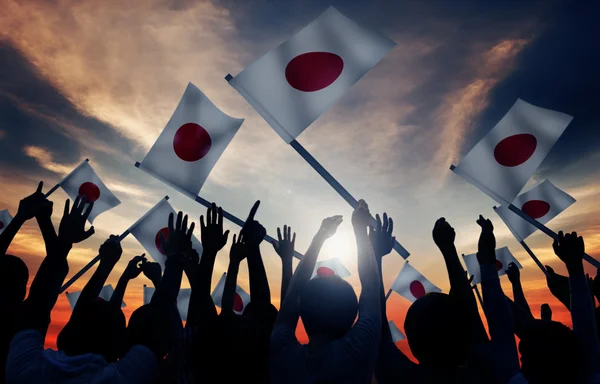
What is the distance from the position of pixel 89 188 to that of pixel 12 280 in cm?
777

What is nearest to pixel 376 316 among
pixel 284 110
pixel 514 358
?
pixel 514 358

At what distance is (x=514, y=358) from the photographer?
2475mm

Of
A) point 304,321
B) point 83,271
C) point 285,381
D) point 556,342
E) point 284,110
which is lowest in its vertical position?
point 285,381

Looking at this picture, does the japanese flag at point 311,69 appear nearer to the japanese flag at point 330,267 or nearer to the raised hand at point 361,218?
the raised hand at point 361,218

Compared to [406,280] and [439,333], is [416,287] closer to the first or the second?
[406,280]

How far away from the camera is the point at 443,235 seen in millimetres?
3186

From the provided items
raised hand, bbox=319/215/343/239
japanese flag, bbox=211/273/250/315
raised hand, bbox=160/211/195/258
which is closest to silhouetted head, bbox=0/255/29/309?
raised hand, bbox=160/211/195/258

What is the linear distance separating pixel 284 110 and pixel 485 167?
4354mm

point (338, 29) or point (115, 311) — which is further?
point (338, 29)

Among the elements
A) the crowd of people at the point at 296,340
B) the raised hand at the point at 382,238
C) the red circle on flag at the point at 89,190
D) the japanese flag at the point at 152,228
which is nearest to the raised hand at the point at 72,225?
the crowd of people at the point at 296,340

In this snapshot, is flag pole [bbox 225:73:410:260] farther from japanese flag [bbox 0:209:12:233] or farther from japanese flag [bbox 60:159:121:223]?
japanese flag [bbox 0:209:12:233]

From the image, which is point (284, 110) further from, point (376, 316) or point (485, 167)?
point (485, 167)

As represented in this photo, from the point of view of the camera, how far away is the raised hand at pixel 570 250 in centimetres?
353

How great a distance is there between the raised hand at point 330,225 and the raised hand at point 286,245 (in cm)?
103
